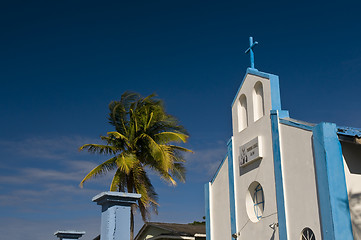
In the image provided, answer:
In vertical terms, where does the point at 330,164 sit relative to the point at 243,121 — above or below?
below

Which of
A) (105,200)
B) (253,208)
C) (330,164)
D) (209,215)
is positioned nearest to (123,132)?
(209,215)

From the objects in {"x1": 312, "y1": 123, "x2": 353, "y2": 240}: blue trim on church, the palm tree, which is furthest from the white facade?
the palm tree

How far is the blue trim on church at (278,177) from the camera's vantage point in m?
10.7

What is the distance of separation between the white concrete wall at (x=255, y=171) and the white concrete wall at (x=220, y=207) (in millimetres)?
740

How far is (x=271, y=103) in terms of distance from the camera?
1216cm

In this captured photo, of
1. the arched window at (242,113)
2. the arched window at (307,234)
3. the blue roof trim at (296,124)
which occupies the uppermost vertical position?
the arched window at (242,113)

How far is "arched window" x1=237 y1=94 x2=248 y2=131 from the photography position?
45.8 ft

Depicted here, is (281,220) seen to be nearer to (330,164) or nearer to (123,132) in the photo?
(330,164)

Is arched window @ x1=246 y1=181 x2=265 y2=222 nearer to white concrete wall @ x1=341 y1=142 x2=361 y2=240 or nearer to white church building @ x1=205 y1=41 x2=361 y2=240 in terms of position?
white church building @ x1=205 y1=41 x2=361 y2=240

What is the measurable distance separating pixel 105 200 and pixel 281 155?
793 centimetres

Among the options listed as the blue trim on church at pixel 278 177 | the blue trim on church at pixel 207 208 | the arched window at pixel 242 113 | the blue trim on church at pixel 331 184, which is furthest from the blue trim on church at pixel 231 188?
the blue trim on church at pixel 331 184

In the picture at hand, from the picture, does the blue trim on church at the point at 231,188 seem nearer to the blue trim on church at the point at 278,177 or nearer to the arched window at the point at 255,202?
the arched window at the point at 255,202

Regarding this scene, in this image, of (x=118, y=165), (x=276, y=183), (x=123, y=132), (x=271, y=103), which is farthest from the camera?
(x=123, y=132)

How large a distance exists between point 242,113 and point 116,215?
34.7ft
